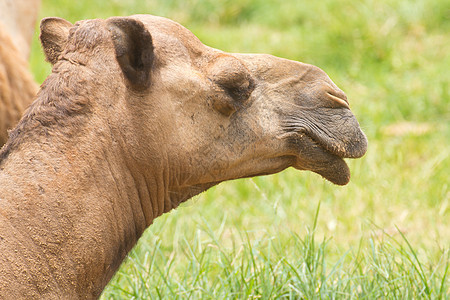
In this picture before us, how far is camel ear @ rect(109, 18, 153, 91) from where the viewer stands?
2.70 meters

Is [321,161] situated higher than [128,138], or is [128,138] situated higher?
[321,161]

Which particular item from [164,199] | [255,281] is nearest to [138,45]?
[164,199]

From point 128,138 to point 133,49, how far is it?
1.01 feet

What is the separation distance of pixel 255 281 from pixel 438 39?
18.1ft

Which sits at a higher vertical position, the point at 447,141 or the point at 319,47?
the point at 319,47

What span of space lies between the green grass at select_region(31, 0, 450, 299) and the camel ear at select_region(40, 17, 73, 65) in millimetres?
835

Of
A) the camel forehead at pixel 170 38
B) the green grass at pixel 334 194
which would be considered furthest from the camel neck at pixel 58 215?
the green grass at pixel 334 194

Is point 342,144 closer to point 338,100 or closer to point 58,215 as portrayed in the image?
point 338,100

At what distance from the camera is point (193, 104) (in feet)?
9.51

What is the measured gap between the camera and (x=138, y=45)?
8.94ft

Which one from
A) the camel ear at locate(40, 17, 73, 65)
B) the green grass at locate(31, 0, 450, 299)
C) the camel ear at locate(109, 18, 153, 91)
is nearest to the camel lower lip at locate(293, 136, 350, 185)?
the green grass at locate(31, 0, 450, 299)

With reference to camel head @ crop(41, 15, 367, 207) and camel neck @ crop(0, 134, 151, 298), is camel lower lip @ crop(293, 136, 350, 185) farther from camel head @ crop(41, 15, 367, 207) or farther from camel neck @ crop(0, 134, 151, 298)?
camel neck @ crop(0, 134, 151, 298)

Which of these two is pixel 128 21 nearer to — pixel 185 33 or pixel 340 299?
pixel 185 33

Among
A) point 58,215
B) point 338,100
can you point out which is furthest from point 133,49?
point 338,100
